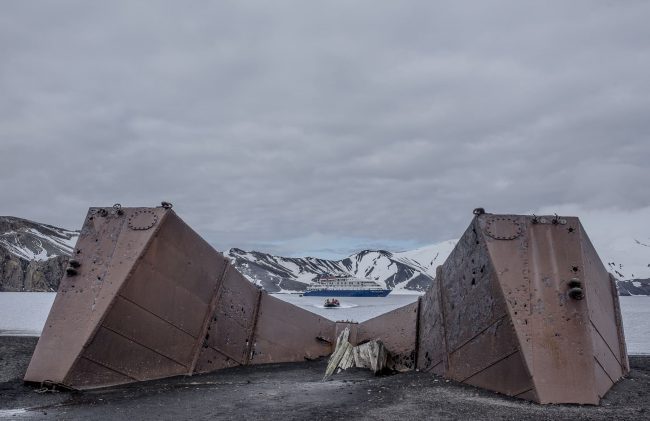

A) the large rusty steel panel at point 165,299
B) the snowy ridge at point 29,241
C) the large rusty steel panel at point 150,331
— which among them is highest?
the snowy ridge at point 29,241

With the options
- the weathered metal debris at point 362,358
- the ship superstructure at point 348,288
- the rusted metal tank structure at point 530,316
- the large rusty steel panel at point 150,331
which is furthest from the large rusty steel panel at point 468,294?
the ship superstructure at point 348,288

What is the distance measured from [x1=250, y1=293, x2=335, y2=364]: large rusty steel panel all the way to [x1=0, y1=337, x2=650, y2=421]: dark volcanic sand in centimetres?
177

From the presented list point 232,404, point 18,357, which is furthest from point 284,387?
point 18,357

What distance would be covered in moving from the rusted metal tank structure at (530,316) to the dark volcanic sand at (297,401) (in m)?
0.30

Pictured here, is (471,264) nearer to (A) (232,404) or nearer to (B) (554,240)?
(B) (554,240)

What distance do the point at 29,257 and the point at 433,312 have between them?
601ft

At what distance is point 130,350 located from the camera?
862 cm

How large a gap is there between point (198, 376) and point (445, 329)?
462cm

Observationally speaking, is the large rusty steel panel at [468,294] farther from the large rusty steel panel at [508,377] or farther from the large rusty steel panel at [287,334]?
the large rusty steel panel at [287,334]

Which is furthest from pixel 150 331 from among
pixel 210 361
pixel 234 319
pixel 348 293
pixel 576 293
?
pixel 348 293

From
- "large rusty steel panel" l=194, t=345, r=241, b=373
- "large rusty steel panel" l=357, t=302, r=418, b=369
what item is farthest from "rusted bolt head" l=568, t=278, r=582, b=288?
"large rusty steel panel" l=194, t=345, r=241, b=373

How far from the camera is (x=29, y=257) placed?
165750 millimetres

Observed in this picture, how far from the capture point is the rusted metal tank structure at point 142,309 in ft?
26.6

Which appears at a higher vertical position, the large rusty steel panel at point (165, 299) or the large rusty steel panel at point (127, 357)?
the large rusty steel panel at point (165, 299)
